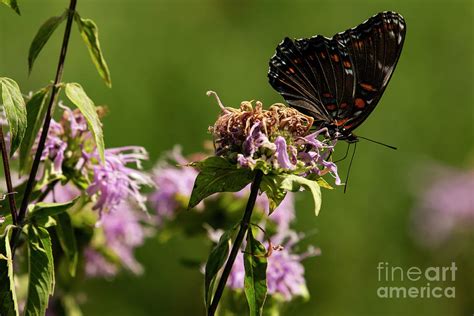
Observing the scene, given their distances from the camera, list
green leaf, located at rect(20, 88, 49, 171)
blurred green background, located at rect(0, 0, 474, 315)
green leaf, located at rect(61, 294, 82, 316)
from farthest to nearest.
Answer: blurred green background, located at rect(0, 0, 474, 315) → green leaf, located at rect(61, 294, 82, 316) → green leaf, located at rect(20, 88, 49, 171)

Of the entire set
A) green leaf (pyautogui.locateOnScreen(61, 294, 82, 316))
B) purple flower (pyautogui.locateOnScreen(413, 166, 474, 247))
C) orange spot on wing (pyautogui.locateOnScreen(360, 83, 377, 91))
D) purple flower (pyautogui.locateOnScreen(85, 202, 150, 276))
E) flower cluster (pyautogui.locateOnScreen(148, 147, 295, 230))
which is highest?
orange spot on wing (pyautogui.locateOnScreen(360, 83, 377, 91))

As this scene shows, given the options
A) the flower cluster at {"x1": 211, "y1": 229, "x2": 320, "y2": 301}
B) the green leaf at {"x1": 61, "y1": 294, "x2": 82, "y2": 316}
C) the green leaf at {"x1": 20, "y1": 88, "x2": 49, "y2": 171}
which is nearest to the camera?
the green leaf at {"x1": 20, "y1": 88, "x2": 49, "y2": 171}

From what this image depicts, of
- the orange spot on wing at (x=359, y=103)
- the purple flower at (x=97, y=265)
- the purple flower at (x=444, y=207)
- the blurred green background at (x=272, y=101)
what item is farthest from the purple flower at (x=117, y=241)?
the purple flower at (x=444, y=207)

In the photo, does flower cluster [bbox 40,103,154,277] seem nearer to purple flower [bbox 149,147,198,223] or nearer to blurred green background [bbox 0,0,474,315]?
purple flower [bbox 149,147,198,223]

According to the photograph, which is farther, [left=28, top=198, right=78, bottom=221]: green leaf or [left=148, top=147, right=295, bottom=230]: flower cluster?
[left=148, top=147, right=295, bottom=230]: flower cluster

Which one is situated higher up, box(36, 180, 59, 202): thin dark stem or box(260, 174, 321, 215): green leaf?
box(260, 174, 321, 215): green leaf

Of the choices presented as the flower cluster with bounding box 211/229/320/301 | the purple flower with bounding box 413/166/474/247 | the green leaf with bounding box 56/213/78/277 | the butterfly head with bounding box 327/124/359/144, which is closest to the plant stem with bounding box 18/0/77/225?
the green leaf with bounding box 56/213/78/277

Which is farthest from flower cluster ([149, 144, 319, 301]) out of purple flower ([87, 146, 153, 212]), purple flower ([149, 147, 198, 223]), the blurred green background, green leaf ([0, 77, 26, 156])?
the blurred green background

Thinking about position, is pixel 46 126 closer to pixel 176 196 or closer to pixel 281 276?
pixel 281 276

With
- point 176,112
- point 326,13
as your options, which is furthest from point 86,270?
point 326,13
